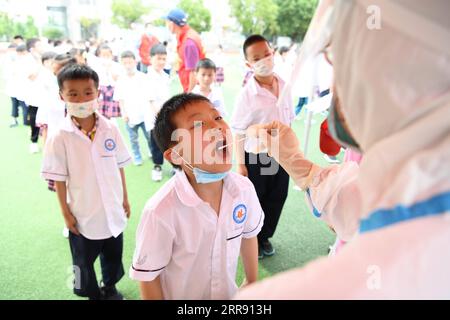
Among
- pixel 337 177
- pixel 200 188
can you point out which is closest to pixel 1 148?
pixel 200 188

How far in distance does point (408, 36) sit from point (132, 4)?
16.8 m

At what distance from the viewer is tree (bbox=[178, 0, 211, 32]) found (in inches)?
558

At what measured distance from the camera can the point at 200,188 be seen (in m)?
1.18

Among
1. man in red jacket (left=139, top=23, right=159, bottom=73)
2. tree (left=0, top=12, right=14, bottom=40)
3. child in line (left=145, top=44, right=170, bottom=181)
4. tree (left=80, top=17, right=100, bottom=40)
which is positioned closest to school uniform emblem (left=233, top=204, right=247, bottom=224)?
child in line (left=145, top=44, right=170, bottom=181)

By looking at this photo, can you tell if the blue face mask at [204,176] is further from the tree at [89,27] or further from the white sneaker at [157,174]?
the tree at [89,27]

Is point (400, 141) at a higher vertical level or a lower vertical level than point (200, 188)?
higher

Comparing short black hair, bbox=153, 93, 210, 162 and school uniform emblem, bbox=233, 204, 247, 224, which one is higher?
short black hair, bbox=153, 93, 210, 162

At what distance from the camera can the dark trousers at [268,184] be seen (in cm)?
233

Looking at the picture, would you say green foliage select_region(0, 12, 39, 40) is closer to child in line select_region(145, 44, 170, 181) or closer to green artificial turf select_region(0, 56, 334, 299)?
child in line select_region(145, 44, 170, 181)

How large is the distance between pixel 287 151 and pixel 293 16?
16.0 metres

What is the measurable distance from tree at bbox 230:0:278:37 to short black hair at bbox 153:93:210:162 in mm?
10945

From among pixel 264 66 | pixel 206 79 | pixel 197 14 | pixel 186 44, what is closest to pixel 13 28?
pixel 197 14

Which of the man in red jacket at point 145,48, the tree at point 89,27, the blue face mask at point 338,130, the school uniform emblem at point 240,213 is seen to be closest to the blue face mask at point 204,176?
the school uniform emblem at point 240,213

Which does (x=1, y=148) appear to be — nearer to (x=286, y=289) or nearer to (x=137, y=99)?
(x=137, y=99)
